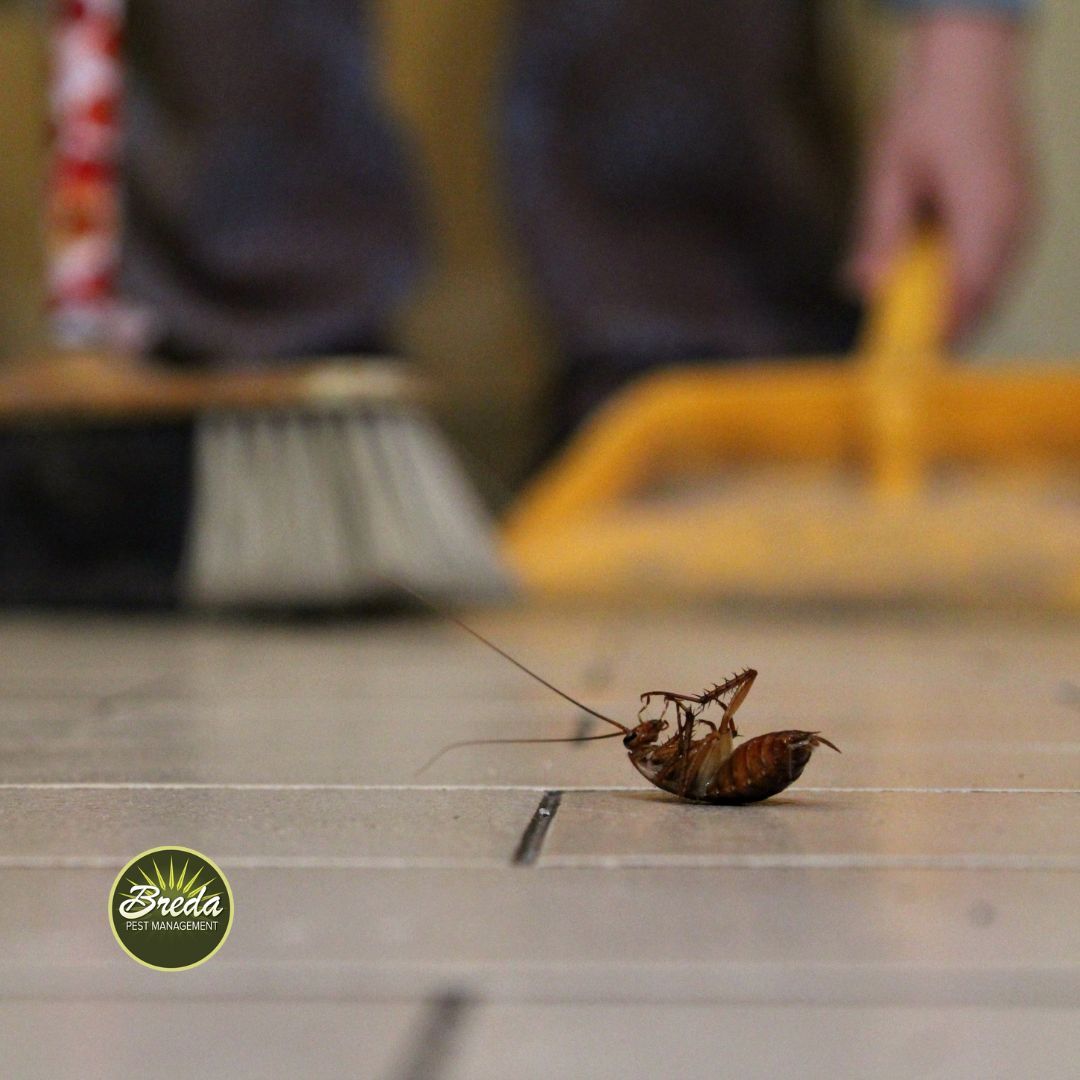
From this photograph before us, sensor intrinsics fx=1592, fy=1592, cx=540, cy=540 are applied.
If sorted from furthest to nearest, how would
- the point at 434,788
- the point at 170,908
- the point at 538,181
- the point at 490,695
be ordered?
1. the point at 538,181
2. the point at 490,695
3. the point at 434,788
4. the point at 170,908

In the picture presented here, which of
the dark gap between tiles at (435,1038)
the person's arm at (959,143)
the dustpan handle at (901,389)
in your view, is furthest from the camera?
the person's arm at (959,143)

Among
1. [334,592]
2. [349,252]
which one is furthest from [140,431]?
[349,252]

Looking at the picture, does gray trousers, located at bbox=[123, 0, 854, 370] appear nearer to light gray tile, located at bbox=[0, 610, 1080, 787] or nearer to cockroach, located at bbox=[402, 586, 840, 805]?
light gray tile, located at bbox=[0, 610, 1080, 787]

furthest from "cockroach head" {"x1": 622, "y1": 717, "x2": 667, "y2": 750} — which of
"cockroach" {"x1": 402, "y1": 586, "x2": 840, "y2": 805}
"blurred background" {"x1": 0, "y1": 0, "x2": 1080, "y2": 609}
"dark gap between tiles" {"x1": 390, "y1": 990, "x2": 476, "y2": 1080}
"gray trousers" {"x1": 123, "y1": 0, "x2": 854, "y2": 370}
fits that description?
"blurred background" {"x1": 0, "y1": 0, "x2": 1080, "y2": 609}

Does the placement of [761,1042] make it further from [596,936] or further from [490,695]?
[490,695]

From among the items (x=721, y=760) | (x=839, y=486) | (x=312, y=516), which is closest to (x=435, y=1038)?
(x=721, y=760)

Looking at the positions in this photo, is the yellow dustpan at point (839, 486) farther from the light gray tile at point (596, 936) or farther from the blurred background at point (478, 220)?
the light gray tile at point (596, 936)

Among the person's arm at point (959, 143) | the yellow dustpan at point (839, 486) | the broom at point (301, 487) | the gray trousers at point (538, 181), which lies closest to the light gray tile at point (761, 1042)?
the broom at point (301, 487)
